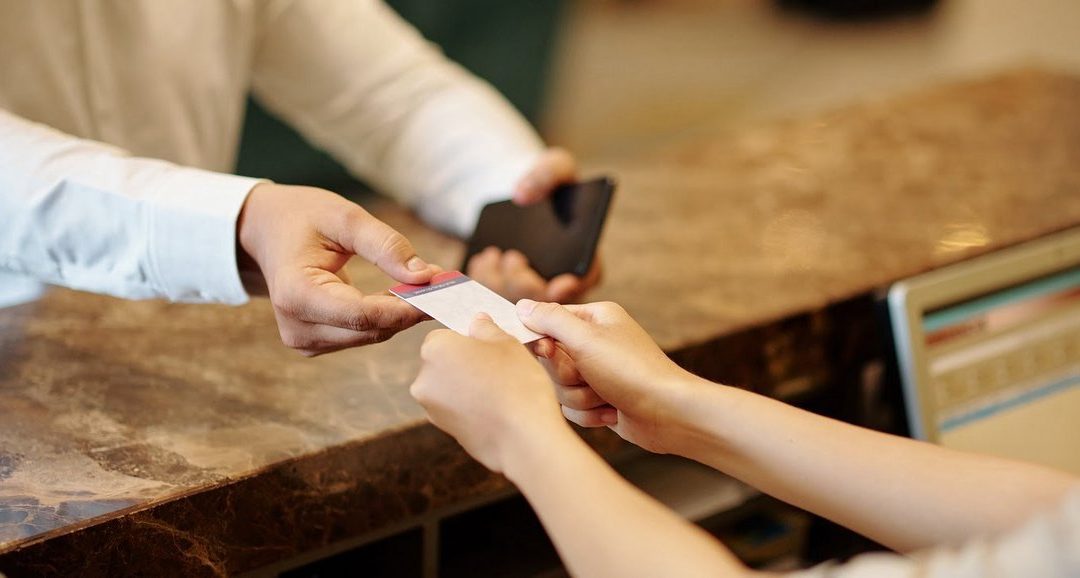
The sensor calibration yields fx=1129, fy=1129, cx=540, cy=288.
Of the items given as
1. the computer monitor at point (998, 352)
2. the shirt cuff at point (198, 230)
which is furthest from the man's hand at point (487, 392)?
the computer monitor at point (998, 352)

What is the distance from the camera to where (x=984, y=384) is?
1.07m

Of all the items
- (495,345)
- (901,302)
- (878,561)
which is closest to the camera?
(878,561)

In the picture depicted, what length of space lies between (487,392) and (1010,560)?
0.27 metres

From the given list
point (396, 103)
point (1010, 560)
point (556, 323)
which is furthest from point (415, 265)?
point (396, 103)

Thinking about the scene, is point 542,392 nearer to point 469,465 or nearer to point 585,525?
point 585,525

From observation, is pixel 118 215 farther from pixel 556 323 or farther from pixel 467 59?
pixel 467 59

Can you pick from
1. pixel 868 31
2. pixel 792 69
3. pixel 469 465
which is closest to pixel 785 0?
pixel 868 31

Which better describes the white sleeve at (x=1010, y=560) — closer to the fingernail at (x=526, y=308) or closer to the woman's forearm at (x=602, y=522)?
the woman's forearm at (x=602, y=522)

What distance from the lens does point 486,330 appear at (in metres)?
0.66

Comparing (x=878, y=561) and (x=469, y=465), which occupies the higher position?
(x=878, y=561)

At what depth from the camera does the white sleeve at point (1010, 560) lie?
0.49 meters

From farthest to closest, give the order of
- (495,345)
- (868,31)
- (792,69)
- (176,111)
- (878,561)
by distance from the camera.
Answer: (868,31) < (792,69) < (176,111) < (495,345) < (878,561)

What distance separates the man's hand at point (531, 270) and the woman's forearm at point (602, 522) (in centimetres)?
39

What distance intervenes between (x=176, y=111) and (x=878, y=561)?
86 centimetres
